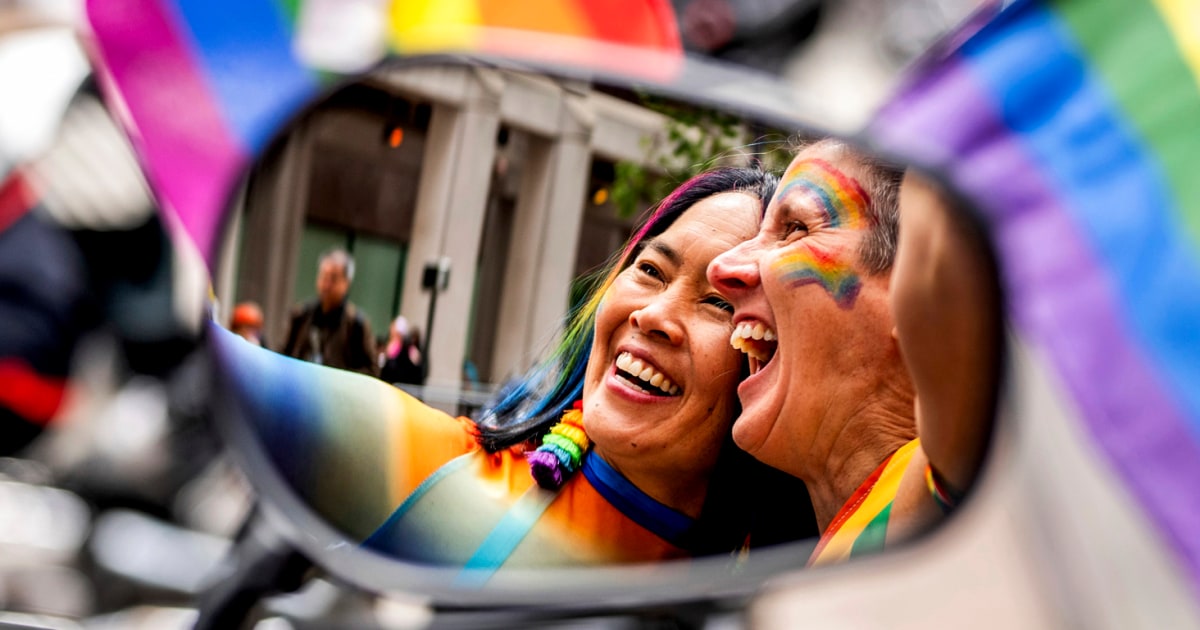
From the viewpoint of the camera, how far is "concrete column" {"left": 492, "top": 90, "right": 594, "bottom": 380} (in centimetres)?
67

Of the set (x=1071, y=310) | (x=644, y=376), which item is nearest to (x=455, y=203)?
(x=644, y=376)

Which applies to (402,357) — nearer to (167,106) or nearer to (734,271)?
(734,271)

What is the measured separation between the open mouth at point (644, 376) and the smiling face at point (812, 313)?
53 mm

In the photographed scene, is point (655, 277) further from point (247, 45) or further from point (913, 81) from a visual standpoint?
point (247, 45)

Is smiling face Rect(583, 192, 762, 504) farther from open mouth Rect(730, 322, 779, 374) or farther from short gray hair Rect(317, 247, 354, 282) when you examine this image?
short gray hair Rect(317, 247, 354, 282)

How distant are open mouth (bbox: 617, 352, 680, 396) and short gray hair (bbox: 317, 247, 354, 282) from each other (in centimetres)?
20

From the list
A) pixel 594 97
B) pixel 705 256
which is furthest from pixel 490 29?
pixel 705 256

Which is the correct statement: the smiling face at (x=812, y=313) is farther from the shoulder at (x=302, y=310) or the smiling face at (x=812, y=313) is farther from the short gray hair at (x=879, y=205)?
the shoulder at (x=302, y=310)

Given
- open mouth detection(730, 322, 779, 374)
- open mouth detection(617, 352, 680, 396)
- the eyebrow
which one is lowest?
open mouth detection(617, 352, 680, 396)

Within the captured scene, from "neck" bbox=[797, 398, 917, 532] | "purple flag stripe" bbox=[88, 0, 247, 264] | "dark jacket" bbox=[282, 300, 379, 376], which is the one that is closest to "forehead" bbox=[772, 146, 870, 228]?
"neck" bbox=[797, 398, 917, 532]

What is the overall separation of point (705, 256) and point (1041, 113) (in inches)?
9.6

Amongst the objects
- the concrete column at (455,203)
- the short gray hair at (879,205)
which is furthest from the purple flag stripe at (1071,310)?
the concrete column at (455,203)

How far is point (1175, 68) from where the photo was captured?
683 mm

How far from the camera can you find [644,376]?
0.67m
